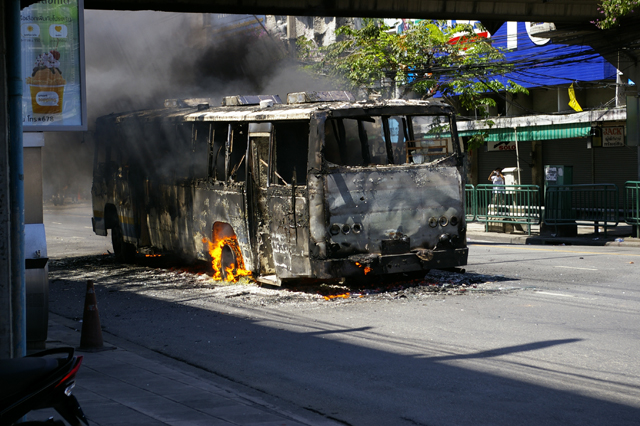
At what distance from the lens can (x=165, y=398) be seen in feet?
18.9

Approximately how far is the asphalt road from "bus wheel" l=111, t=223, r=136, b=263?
11.6ft

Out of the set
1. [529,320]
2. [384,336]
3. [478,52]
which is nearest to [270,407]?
[384,336]

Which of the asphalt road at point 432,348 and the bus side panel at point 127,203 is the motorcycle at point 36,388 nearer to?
the asphalt road at point 432,348

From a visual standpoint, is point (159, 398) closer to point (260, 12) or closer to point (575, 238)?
point (260, 12)

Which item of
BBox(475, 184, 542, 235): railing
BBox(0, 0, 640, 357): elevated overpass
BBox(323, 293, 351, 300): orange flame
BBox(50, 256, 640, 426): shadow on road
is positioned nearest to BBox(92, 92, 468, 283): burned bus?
BBox(323, 293, 351, 300): orange flame

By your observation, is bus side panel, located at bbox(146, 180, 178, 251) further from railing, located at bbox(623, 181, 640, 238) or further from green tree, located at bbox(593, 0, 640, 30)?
railing, located at bbox(623, 181, 640, 238)

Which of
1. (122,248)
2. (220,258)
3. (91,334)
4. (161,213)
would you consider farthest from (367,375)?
(122,248)

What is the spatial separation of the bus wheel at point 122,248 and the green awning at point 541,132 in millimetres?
14287

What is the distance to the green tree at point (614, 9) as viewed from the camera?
57.3ft

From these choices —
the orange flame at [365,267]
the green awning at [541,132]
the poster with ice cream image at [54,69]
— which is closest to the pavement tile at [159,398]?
the poster with ice cream image at [54,69]

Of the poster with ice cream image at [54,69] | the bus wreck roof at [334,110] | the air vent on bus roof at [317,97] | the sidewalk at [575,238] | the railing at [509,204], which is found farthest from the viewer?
the railing at [509,204]

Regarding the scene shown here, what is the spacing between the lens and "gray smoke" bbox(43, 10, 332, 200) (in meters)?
24.6

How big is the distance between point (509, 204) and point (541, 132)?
604 centimetres

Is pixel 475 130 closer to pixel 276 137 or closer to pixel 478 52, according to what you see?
pixel 478 52
